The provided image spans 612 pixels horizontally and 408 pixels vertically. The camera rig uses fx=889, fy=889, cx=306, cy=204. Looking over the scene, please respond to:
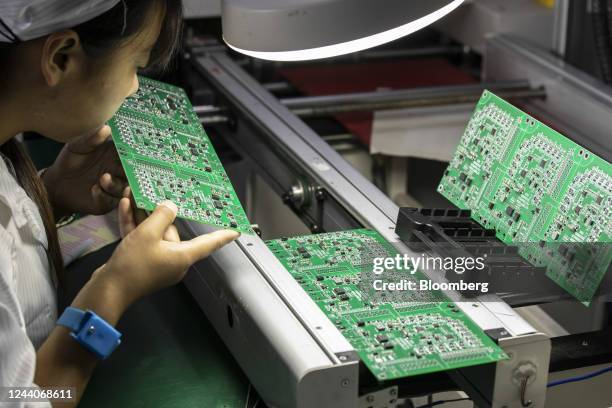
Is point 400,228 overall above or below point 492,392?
above

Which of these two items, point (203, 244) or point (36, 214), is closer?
point (203, 244)

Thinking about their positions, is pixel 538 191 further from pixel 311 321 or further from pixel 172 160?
pixel 172 160

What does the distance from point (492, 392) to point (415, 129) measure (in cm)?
149

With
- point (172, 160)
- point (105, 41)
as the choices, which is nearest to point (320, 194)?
point (172, 160)

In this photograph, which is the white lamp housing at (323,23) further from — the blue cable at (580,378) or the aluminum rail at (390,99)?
the aluminum rail at (390,99)

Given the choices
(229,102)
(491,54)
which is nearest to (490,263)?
(229,102)

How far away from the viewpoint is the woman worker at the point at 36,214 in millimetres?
1345

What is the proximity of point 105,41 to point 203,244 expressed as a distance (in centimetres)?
38

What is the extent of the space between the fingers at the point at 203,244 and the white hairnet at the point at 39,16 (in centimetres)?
42

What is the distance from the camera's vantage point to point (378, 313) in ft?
5.02

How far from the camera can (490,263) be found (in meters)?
1.62

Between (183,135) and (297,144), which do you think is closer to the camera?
(183,135)

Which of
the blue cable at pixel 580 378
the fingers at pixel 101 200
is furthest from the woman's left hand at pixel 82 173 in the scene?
the blue cable at pixel 580 378

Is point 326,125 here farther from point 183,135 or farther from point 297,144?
point 183,135
